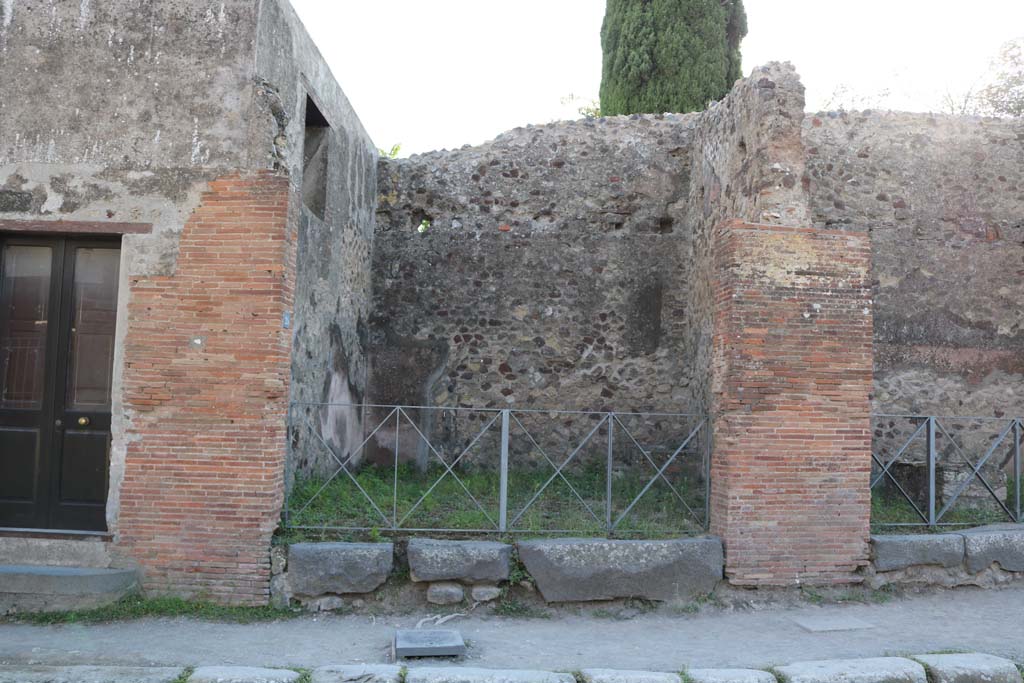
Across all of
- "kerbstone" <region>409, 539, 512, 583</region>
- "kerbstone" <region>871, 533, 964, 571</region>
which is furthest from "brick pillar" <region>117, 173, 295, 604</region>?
"kerbstone" <region>871, 533, 964, 571</region>

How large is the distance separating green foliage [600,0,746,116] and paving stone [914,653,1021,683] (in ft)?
38.9

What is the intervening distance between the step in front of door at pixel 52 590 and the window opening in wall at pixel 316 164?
3.68 meters

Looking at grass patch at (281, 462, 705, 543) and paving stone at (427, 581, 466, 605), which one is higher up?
grass patch at (281, 462, 705, 543)

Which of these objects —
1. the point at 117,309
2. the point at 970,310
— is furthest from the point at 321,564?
the point at 970,310

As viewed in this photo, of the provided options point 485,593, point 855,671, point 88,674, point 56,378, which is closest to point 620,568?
point 485,593

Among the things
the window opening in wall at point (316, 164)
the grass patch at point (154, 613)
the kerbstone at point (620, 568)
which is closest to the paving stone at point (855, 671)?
the kerbstone at point (620, 568)

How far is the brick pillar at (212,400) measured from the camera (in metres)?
5.47

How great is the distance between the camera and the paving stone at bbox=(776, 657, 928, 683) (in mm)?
4398

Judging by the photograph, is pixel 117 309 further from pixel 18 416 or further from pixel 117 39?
pixel 117 39

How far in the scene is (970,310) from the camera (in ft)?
29.7

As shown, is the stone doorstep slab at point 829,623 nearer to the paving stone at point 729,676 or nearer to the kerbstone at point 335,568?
the paving stone at point 729,676

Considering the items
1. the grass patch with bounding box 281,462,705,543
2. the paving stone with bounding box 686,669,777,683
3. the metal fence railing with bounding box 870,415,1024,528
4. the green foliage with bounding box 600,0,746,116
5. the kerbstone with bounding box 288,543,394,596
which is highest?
the green foliage with bounding box 600,0,746,116

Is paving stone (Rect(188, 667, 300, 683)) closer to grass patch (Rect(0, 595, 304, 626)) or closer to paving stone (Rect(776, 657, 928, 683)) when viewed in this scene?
grass patch (Rect(0, 595, 304, 626))

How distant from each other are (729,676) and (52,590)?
440 centimetres
